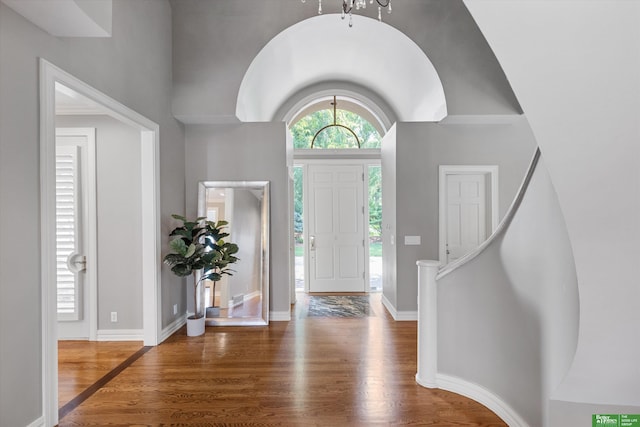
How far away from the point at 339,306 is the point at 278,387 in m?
2.53

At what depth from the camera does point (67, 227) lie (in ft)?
12.4

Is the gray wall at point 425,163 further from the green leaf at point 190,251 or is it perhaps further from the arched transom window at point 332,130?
the green leaf at point 190,251

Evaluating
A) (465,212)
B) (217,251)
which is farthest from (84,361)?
(465,212)

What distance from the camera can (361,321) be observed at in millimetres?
4465

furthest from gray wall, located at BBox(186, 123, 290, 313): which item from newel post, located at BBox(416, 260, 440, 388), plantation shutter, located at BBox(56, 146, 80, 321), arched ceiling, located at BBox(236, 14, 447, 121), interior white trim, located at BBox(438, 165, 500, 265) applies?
newel post, located at BBox(416, 260, 440, 388)

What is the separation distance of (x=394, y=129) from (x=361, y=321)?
260 centimetres

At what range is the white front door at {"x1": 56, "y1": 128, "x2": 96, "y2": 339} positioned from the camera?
3770mm

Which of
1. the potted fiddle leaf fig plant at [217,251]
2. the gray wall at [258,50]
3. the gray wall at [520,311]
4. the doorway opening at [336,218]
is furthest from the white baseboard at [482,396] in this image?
the doorway opening at [336,218]

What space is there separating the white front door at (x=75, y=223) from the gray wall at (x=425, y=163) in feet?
12.0

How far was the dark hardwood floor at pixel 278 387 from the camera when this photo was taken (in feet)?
7.68

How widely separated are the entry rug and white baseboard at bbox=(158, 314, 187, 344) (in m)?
1.64

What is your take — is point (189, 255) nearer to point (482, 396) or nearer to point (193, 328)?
point (193, 328)

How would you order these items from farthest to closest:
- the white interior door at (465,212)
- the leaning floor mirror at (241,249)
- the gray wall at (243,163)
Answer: the white interior door at (465,212) → the gray wall at (243,163) → the leaning floor mirror at (241,249)

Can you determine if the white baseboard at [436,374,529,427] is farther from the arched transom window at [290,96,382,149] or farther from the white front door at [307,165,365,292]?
the arched transom window at [290,96,382,149]
